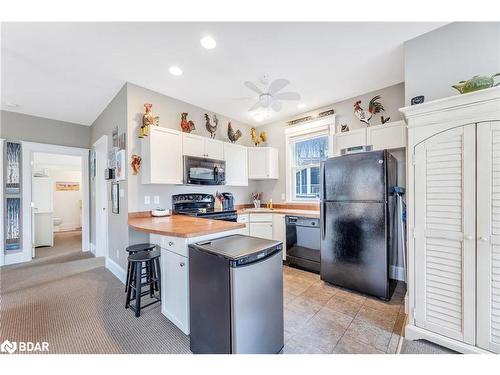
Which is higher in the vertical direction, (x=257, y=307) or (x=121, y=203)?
(x=121, y=203)

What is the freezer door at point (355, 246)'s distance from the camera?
2.40 metres

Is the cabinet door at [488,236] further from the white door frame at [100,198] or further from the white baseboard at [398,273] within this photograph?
the white door frame at [100,198]

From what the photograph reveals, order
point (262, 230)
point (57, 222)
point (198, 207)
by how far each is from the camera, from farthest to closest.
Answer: point (57, 222) → point (262, 230) → point (198, 207)

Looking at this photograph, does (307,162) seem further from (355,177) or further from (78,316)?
(78,316)

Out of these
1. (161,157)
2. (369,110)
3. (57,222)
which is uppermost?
(369,110)

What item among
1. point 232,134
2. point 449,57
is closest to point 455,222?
point 449,57

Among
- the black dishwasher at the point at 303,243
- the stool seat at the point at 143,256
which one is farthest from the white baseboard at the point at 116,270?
the black dishwasher at the point at 303,243

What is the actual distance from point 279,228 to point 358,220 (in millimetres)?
1430

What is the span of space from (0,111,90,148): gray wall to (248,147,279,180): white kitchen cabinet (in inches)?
145

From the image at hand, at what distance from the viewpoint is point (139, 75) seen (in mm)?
2709

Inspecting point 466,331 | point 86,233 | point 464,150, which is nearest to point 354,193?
point 464,150

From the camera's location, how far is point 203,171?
136 inches
